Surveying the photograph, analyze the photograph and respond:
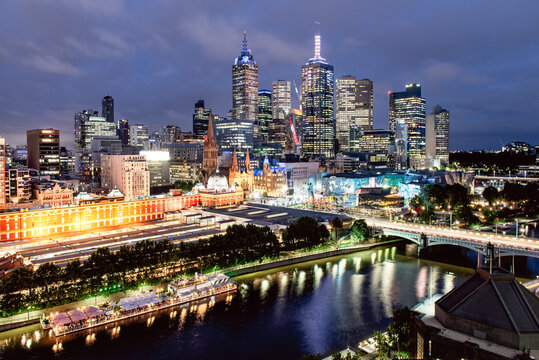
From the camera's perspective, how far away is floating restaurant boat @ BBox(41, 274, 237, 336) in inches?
1658

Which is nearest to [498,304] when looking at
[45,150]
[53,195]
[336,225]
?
[336,225]

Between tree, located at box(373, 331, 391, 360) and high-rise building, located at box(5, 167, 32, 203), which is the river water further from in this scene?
high-rise building, located at box(5, 167, 32, 203)

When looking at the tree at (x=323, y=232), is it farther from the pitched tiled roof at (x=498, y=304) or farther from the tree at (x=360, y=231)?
the pitched tiled roof at (x=498, y=304)

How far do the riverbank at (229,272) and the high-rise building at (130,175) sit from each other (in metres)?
73.8

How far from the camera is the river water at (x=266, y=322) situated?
38.7 meters

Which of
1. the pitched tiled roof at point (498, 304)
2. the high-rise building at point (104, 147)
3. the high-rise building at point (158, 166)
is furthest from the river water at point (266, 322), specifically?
the high-rise building at point (104, 147)

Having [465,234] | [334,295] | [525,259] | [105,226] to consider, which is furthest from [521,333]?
[105,226]

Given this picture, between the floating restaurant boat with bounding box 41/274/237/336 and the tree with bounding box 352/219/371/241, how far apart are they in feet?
98.2

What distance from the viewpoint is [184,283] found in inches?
2087

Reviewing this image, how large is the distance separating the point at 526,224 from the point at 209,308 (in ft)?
257

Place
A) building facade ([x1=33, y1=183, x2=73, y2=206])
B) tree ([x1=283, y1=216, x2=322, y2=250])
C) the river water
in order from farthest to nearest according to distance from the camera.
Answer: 1. building facade ([x1=33, y1=183, x2=73, y2=206])
2. tree ([x1=283, y1=216, x2=322, y2=250])
3. the river water

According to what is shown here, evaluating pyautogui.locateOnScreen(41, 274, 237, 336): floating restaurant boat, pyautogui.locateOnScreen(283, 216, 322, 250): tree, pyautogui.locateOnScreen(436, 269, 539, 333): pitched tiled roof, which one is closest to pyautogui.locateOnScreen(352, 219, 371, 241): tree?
pyautogui.locateOnScreen(283, 216, 322, 250): tree

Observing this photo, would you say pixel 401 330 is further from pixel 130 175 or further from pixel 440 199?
pixel 130 175

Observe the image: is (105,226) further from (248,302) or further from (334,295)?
(334,295)
